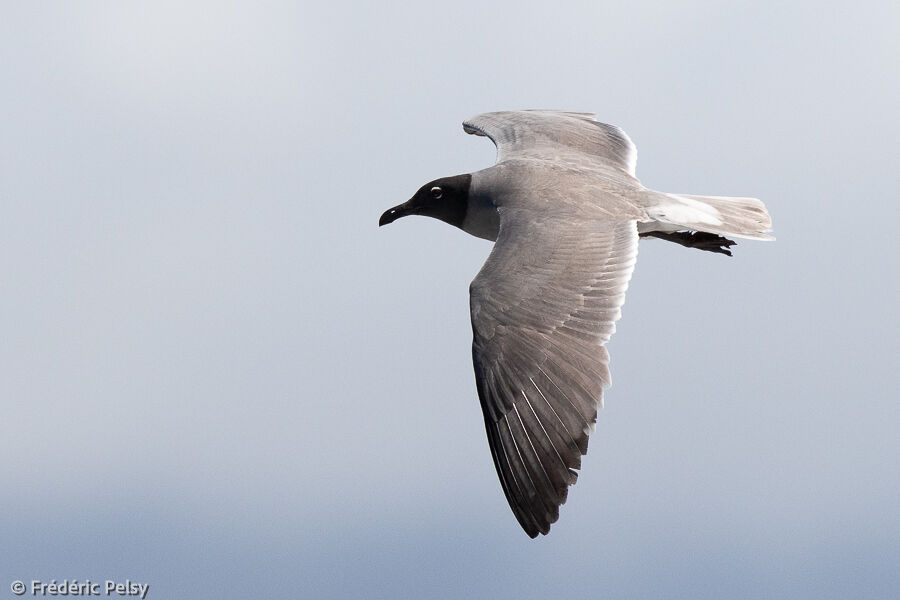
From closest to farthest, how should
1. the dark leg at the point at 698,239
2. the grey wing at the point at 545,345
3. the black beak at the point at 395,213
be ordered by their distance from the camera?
the grey wing at the point at 545,345, the dark leg at the point at 698,239, the black beak at the point at 395,213

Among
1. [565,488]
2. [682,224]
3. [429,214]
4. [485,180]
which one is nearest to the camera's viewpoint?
[565,488]

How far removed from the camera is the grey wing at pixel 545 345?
8969mm

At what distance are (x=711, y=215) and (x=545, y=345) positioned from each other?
329 centimetres

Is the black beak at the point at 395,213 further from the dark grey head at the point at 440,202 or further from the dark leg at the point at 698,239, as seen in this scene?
the dark leg at the point at 698,239

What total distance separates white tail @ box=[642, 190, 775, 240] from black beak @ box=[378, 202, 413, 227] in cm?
310

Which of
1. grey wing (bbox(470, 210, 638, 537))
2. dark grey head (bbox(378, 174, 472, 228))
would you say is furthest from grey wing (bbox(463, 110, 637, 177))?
grey wing (bbox(470, 210, 638, 537))

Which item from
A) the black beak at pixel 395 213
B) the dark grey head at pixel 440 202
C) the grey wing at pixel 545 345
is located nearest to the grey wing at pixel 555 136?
the dark grey head at pixel 440 202

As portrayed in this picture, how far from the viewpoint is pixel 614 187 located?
11.9 metres

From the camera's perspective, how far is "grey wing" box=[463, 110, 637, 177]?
13.6 m

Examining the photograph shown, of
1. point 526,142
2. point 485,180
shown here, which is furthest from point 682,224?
point 526,142

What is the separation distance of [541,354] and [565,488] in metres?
1.14

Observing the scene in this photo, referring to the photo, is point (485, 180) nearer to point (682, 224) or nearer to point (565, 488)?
point (682, 224)

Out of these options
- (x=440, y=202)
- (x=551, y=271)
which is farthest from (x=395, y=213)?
(x=551, y=271)

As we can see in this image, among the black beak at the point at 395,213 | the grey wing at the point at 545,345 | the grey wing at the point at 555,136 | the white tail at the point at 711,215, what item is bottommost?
the grey wing at the point at 545,345
